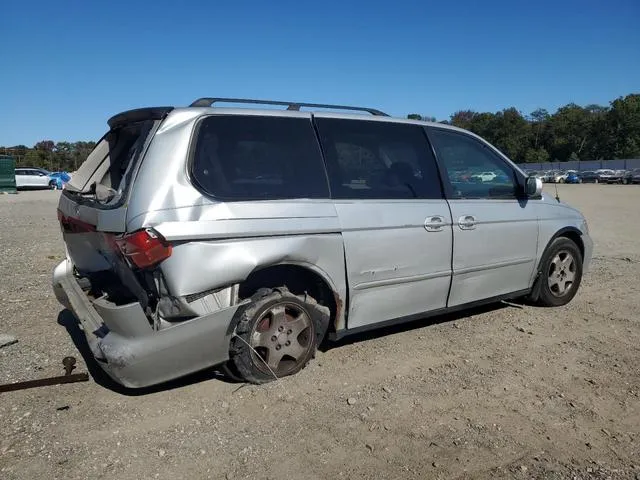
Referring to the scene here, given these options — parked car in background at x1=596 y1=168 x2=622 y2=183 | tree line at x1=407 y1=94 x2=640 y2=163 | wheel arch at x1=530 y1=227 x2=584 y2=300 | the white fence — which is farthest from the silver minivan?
tree line at x1=407 y1=94 x2=640 y2=163

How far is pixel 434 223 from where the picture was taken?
4.21 m

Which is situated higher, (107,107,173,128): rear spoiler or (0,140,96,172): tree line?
(0,140,96,172): tree line

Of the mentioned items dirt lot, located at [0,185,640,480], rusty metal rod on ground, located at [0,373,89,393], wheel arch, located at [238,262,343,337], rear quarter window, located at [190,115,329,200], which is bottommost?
dirt lot, located at [0,185,640,480]

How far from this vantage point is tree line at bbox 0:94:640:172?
81688mm

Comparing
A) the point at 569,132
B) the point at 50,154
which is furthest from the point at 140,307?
the point at 569,132

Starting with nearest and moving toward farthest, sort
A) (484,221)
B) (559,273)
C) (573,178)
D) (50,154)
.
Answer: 1. (484,221)
2. (559,273)
3. (573,178)
4. (50,154)

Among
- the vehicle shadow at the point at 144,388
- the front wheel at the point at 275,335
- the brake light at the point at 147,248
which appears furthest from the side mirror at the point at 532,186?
the brake light at the point at 147,248

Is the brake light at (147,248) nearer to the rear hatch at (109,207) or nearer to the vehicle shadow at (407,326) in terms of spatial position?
the rear hatch at (109,207)

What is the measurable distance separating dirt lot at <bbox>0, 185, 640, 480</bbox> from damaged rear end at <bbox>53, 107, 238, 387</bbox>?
1.18ft

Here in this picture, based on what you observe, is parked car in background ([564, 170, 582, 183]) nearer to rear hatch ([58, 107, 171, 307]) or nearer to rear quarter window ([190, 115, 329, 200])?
rear quarter window ([190, 115, 329, 200])

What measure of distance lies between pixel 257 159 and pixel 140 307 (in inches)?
49.6

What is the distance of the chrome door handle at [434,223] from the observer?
4172mm

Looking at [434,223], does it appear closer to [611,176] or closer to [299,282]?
[299,282]

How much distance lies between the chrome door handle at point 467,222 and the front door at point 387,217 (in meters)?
0.14
